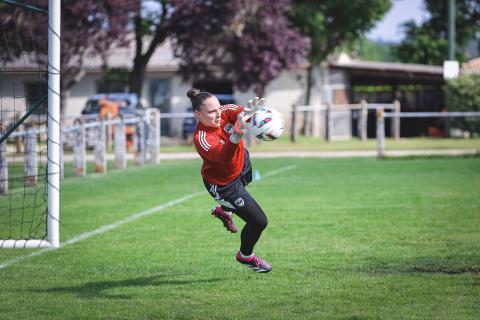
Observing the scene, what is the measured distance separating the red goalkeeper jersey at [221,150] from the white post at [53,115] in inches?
125

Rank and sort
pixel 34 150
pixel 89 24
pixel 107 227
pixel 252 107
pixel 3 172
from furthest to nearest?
pixel 89 24, pixel 34 150, pixel 3 172, pixel 107 227, pixel 252 107

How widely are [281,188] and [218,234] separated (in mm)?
6223

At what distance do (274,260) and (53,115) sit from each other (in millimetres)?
3580

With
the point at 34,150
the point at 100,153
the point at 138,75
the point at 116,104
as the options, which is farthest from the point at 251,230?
the point at 138,75

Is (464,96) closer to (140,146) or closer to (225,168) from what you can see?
(140,146)

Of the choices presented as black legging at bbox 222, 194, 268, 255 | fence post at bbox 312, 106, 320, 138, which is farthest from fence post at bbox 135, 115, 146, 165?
fence post at bbox 312, 106, 320, 138

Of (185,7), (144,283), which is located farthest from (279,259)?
(185,7)

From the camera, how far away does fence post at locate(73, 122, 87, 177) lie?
21.2m

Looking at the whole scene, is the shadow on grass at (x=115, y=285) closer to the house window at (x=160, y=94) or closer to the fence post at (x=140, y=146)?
the fence post at (x=140, y=146)

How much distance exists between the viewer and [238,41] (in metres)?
37.4

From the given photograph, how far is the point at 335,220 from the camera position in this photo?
13.1 metres

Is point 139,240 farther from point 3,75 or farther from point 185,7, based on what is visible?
point 185,7

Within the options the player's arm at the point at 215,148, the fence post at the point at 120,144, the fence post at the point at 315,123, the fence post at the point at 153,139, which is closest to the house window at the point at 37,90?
the fence post at the point at 120,144

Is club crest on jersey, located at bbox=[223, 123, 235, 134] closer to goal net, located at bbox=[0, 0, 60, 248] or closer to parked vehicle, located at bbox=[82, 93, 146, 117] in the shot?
goal net, located at bbox=[0, 0, 60, 248]
